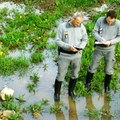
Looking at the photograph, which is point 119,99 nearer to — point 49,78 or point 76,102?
point 76,102

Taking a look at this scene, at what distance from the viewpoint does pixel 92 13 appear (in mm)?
8484

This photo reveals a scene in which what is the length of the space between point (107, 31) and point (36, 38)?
3.09 meters

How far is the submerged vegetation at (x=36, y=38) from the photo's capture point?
486 cm

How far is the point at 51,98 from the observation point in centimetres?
461

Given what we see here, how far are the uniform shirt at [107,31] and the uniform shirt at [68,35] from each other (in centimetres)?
44

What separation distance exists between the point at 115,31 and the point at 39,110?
2197mm

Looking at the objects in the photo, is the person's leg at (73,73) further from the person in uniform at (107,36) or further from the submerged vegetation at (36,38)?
the person in uniform at (107,36)

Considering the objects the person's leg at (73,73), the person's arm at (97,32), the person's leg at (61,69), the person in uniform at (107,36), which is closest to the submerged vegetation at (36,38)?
the person's leg at (73,73)

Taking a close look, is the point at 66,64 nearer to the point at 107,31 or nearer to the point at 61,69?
the point at 61,69

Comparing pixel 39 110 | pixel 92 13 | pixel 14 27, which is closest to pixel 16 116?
pixel 39 110

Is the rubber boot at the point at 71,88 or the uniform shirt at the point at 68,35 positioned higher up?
the uniform shirt at the point at 68,35

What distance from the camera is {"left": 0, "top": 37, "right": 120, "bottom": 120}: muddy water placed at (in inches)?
164

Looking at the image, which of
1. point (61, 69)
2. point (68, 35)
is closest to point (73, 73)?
point (61, 69)

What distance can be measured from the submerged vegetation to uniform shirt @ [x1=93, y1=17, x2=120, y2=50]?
1.25m
